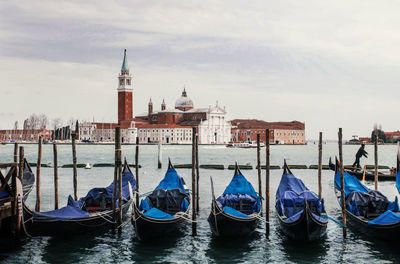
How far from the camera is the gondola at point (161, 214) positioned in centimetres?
933

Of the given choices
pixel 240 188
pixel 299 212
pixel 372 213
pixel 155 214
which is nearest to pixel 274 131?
pixel 240 188

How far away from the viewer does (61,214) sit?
31.1 feet

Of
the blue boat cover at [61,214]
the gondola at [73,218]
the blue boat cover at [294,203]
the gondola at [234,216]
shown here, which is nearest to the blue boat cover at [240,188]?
the gondola at [234,216]

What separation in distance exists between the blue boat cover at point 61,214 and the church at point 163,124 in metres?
82.3

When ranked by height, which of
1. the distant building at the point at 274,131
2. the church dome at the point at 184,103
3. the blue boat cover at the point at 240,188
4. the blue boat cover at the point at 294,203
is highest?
the church dome at the point at 184,103

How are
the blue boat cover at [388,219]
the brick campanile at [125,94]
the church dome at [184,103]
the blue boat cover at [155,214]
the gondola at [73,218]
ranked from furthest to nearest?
the church dome at [184,103], the brick campanile at [125,94], the blue boat cover at [155,214], the gondola at [73,218], the blue boat cover at [388,219]

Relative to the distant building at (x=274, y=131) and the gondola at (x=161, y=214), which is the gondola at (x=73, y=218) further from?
the distant building at (x=274, y=131)

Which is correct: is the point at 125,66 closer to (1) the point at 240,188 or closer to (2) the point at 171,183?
(2) the point at 171,183

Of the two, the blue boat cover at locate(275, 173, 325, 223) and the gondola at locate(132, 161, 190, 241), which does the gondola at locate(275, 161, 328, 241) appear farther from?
the gondola at locate(132, 161, 190, 241)

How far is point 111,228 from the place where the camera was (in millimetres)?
10375

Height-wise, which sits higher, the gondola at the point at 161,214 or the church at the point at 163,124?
the church at the point at 163,124

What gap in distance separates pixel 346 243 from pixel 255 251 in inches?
75.7

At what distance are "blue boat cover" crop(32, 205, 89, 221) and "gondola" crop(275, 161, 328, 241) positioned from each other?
3980 millimetres

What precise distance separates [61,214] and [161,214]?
192 centimetres
